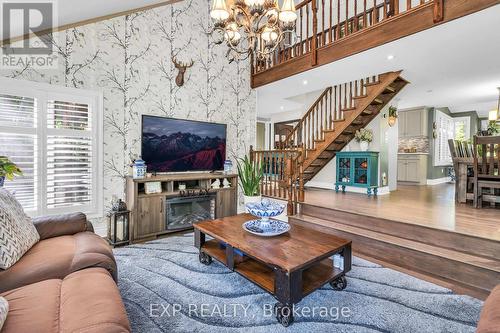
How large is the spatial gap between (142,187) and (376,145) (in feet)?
15.3

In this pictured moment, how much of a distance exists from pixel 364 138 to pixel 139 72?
450 centimetres

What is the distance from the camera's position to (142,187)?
3.57 meters

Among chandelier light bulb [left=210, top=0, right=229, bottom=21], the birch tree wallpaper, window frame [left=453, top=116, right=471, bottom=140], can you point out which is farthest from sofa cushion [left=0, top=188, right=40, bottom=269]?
window frame [left=453, top=116, right=471, bottom=140]

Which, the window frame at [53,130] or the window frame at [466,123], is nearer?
the window frame at [53,130]

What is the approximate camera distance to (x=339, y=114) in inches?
206

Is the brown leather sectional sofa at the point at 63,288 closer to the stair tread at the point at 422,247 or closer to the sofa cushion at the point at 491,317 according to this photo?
the sofa cushion at the point at 491,317

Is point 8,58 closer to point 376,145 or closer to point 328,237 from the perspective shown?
point 328,237

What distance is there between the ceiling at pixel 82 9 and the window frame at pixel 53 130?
0.60 meters

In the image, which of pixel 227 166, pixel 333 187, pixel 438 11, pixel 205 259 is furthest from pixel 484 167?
pixel 205 259

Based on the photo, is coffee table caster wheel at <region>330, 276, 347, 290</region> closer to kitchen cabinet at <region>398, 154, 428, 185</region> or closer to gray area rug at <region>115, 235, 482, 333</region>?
gray area rug at <region>115, 235, 482, 333</region>

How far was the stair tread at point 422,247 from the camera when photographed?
87.6 inches

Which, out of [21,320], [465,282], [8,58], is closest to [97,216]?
[8,58]

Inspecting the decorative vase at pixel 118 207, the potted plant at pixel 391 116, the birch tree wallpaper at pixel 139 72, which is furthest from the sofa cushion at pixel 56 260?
the potted plant at pixel 391 116

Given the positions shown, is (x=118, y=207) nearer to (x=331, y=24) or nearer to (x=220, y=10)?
(x=220, y=10)
